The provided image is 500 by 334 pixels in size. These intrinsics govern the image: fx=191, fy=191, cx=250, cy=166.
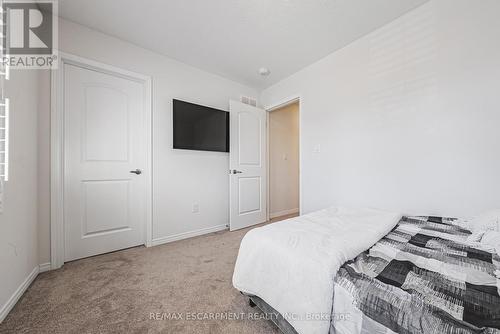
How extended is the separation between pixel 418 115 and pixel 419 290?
5.57ft

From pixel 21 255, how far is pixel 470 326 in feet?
8.52

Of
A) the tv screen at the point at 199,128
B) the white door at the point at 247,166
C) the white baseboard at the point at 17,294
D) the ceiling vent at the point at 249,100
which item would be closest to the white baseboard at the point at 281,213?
the white door at the point at 247,166

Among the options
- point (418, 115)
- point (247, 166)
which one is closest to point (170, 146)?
point (247, 166)

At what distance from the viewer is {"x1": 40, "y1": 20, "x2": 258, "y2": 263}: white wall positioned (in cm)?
207

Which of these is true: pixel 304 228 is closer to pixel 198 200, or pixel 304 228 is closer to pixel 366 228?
pixel 366 228

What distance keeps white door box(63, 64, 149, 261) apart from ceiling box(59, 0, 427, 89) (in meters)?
0.56

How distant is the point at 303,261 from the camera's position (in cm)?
91

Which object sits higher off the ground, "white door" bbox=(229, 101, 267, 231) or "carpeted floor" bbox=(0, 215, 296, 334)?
"white door" bbox=(229, 101, 267, 231)

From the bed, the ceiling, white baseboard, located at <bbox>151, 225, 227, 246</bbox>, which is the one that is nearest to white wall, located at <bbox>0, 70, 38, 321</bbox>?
the ceiling

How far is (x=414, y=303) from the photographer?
0.63 metres

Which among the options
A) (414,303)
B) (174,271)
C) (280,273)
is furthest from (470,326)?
(174,271)

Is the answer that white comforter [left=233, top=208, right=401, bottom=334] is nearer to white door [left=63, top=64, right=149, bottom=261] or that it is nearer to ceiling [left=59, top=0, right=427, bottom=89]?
white door [left=63, top=64, right=149, bottom=261]

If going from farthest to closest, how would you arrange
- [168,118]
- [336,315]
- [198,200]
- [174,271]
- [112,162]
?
[198,200]
[168,118]
[112,162]
[174,271]
[336,315]

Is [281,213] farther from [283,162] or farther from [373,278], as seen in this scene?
[373,278]
